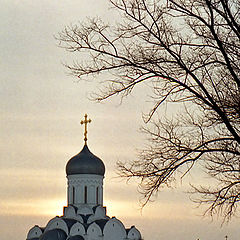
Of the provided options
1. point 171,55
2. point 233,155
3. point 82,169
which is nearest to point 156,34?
point 171,55

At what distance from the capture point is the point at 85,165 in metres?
55.7

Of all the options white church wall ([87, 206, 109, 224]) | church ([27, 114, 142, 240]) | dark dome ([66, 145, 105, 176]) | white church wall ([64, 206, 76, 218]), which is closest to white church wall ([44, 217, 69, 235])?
church ([27, 114, 142, 240])

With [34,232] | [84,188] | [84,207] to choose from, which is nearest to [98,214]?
[84,207]

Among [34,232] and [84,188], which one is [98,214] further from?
[34,232]

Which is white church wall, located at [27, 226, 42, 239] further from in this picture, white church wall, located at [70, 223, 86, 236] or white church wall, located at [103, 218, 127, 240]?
white church wall, located at [103, 218, 127, 240]

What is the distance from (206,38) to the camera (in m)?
12.4

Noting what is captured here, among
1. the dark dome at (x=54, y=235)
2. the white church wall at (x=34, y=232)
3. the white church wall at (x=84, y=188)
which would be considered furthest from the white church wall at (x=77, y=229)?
the white church wall at (x=34, y=232)

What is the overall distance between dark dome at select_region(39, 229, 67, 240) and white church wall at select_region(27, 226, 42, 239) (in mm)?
2801

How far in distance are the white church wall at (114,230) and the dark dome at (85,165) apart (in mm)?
3704

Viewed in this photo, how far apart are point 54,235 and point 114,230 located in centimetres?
443

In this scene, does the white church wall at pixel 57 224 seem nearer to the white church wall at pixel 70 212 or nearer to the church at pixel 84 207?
the church at pixel 84 207

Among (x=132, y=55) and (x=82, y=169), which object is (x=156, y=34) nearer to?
(x=132, y=55)

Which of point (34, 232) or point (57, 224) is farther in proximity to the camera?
point (34, 232)

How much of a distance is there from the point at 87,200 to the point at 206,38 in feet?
143
